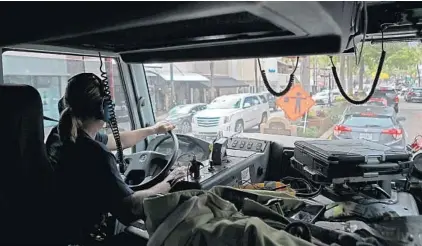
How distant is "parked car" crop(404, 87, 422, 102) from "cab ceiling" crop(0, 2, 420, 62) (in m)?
0.89

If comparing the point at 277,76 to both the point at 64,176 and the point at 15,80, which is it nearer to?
the point at 64,176

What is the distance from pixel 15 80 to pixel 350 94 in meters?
2.04

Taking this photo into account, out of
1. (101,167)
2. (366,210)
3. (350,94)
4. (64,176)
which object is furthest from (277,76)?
(64,176)

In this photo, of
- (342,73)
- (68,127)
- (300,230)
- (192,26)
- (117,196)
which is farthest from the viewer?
(342,73)

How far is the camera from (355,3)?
1.26 m

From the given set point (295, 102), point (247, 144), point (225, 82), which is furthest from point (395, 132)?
point (225, 82)

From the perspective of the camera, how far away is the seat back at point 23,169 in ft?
5.69

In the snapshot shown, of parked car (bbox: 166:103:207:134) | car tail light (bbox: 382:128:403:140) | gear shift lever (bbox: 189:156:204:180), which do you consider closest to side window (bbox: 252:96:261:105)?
parked car (bbox: 166:103:207:134)

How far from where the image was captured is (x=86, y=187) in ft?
6.38

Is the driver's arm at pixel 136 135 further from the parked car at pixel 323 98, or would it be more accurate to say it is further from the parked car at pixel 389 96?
the parked car at pixel 389 96

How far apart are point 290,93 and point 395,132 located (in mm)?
760

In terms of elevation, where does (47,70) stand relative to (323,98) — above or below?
above

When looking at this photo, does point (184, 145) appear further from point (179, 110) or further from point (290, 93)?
point (290, 93)

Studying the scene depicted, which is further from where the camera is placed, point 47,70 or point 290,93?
point 290,93
